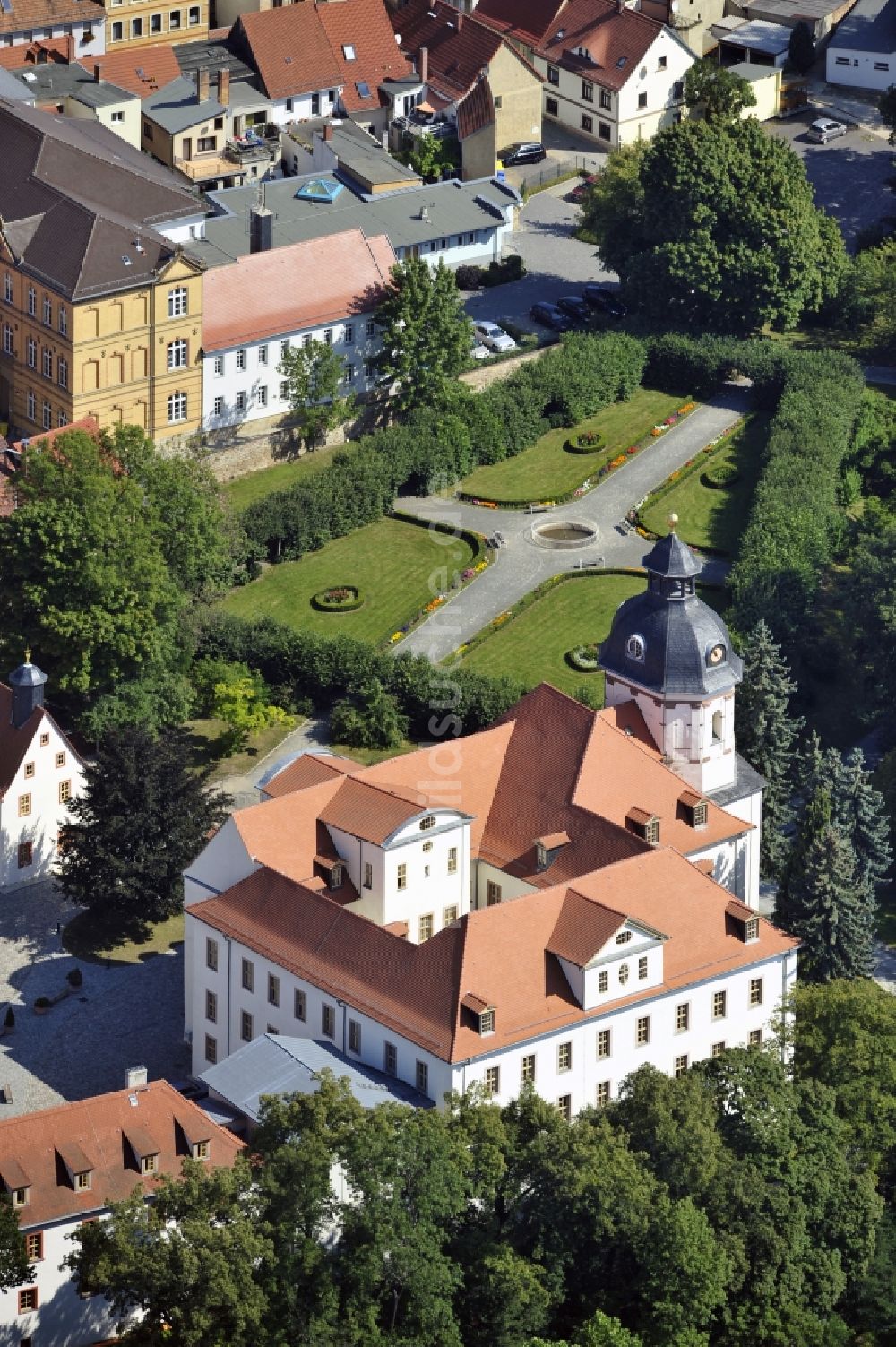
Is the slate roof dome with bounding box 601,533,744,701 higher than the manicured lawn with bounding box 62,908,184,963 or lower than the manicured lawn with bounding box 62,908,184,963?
higher

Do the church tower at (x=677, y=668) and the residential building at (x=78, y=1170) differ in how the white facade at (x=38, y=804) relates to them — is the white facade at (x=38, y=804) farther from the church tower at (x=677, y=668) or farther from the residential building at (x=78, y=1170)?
the residential building at (x=78, y=1170)

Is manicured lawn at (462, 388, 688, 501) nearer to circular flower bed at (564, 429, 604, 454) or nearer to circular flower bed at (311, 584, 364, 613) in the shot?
circular flower bed at (564, 429, 604, 454)

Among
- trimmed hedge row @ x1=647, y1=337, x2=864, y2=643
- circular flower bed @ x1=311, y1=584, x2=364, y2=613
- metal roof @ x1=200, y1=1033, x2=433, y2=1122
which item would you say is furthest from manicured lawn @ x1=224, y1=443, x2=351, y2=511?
metal roof @ x1=200, y1=1033, x2=433, y2=1122

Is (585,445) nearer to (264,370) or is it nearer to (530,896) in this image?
(264,370)

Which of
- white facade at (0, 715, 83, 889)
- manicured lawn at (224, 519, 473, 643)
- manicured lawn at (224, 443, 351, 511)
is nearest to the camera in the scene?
white facade at (0, 715, 83, 889)

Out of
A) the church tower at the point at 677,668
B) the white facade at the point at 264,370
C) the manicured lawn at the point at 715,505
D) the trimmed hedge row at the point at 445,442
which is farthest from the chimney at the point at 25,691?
the manicured lawn at the point at 715,505

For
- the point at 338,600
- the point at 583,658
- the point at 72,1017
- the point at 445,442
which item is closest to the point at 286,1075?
the point at 72,1017

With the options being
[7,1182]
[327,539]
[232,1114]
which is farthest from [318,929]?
[327,539]
